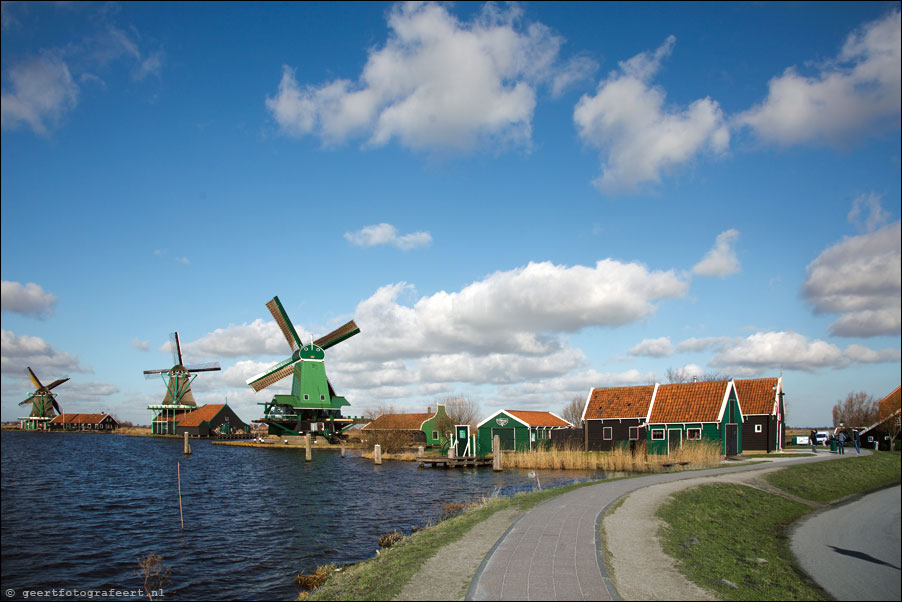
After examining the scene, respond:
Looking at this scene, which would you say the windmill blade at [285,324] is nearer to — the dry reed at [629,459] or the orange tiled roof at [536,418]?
the orange tiled roof at [536,418]

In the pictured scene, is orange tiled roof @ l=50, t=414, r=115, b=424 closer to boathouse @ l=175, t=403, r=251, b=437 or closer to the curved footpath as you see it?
boathouse @ l=175, t=403, r=251, b=437

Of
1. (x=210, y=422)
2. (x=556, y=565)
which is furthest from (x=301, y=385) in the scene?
(x=556, y=565)

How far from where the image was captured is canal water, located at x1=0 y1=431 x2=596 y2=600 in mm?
14508

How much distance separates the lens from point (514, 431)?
45.8 metres

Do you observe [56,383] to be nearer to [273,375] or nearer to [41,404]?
[41,404]

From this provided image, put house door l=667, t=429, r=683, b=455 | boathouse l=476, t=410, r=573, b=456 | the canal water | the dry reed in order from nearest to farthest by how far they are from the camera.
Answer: the canal water < the dry reed < house door l=667, t=429, r=683, b=455 < boathouse l=476, t=410, r=573, b=456

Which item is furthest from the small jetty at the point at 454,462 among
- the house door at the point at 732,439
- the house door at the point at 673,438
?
the house door at the point at 732,439

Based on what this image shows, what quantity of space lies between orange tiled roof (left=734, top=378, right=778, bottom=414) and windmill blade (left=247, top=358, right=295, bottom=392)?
48066mm

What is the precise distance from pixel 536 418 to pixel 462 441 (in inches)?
251

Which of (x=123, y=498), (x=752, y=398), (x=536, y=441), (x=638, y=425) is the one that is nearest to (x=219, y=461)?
(x=123, y=498)

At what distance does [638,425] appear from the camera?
3938 centimetres

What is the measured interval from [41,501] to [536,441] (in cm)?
3163

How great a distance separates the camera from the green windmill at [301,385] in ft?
223

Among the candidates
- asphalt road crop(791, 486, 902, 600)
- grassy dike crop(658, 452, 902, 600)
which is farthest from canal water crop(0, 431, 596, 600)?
asphalt road crop(791, 486, 902, 600)
